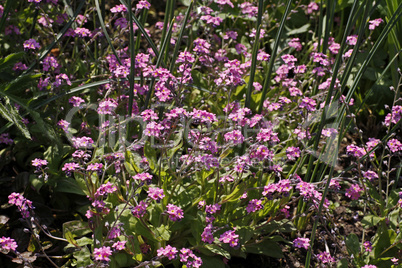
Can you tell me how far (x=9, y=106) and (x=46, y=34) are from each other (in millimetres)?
979

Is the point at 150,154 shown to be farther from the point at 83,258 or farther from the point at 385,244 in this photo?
the point at 385,244

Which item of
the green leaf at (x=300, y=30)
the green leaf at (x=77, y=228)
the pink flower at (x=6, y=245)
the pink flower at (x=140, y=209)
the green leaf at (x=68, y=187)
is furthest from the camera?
the green leaf at (x=300, y=30)

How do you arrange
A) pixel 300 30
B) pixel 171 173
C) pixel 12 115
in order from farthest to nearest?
pixel 300 30 → pixel 171 173 → pixel 12 115

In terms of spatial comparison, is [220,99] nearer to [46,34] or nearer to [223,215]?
[223,215]

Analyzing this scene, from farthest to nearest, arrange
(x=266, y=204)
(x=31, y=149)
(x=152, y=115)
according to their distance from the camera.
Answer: (x=31, y=149) < (x=266, y=204) < (x=152, y=115)

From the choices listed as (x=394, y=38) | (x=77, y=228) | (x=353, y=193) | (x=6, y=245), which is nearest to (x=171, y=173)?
(x=77, y=228)

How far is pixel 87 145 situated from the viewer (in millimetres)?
2715

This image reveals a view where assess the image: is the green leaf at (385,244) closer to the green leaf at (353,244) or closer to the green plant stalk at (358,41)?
the green leaf at (353,244)

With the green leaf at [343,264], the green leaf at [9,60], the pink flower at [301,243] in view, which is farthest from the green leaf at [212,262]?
the green leaf at [9,60]

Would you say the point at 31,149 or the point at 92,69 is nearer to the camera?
the point at 31,149

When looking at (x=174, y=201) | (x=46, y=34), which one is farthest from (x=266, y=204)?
(x=46, y=34)

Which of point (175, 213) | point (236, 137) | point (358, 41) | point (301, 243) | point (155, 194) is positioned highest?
point (358, 41)

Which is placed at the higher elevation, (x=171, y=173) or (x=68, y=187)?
(x=171, y=173)

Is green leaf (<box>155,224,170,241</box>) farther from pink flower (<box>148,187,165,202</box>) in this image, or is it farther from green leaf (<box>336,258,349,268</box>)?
green leaf (<box>336,258,349,268</box>)
